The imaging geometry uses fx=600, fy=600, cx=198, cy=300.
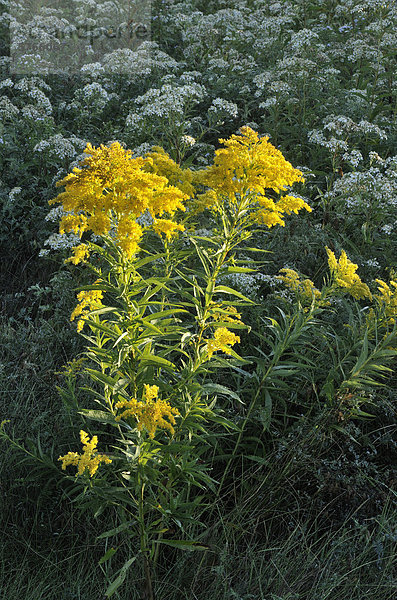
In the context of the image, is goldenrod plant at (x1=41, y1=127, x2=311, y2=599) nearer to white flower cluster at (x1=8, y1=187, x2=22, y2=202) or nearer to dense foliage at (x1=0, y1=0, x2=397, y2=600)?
dense foliage at (x1=0, y1=0, x2=397, y2=600)

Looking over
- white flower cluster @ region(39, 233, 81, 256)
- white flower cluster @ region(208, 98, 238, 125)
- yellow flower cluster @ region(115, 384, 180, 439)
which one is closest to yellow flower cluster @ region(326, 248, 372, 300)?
yellow flower cluster @ region(115, 384, 180, 439)

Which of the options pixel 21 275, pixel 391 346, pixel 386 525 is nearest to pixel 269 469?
pixel 386 525

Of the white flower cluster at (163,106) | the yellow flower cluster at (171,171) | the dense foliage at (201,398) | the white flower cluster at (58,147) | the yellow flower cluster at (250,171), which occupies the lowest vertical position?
the dense foliage at (201,398)

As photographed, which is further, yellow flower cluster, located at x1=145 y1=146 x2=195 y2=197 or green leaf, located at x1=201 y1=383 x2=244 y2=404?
yellow flower cluster, located at x1=145 y1=146 x2=195 y2=197

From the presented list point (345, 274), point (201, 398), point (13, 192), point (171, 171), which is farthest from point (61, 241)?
point (345, 274)

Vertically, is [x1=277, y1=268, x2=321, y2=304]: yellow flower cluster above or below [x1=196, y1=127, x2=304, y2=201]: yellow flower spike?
below

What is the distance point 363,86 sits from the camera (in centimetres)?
562

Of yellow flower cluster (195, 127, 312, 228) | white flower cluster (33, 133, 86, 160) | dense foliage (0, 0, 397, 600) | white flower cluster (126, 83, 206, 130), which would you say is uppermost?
yellow flower cluster (195, 127, 312, 228)

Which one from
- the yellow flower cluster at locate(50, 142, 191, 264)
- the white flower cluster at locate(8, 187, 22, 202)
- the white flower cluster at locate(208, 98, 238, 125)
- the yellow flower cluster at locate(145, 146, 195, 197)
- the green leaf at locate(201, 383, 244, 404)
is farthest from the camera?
the white flower cluster at locate(208, 98, 238, 125)

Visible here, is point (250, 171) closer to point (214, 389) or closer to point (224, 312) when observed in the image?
point (224, 312)
